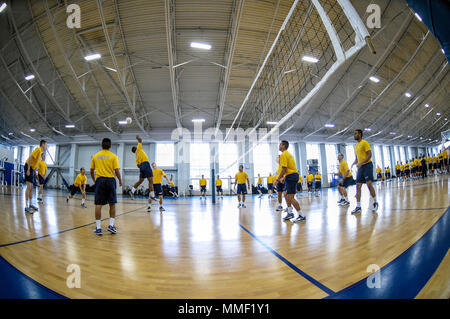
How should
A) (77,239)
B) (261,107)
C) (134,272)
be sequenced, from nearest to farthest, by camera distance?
(134,272) < (77,239) < (261,107)

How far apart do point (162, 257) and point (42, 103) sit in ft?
70.2

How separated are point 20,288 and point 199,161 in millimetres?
19055

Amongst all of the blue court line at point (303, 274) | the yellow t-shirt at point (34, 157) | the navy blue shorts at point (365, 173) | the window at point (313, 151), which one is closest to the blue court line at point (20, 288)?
the blue court line at point (303, 274)

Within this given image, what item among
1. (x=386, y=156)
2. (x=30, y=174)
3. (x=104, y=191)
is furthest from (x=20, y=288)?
(x=386, y=156)

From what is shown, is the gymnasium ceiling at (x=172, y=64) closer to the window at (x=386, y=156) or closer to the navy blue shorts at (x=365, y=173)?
the navy blue shorts at (x=365, y=173)

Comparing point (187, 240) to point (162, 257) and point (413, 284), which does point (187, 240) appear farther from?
point (413, 284)

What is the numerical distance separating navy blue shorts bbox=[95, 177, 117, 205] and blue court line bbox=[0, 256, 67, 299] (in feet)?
5.15

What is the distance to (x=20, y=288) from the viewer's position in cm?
133

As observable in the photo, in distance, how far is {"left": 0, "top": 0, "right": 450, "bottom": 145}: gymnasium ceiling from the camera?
8.54 metres

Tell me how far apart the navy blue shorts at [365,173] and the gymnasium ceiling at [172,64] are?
261 inches

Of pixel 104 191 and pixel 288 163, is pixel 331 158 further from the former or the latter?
pixel 104 191

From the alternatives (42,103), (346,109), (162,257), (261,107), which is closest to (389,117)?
(346,109)

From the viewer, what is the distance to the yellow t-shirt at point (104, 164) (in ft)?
10.5

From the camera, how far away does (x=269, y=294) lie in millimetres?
1284
